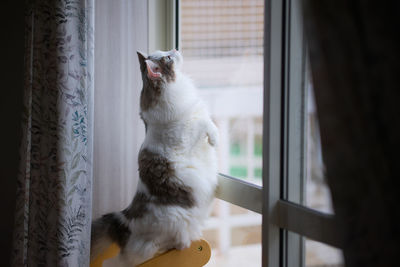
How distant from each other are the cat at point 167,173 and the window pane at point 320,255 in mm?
466

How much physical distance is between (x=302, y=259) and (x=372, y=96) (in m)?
0.66

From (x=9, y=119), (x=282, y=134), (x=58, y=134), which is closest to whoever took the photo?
(x=282, y=134)

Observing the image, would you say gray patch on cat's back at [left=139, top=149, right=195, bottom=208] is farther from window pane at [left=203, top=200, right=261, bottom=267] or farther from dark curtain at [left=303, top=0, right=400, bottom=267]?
dark curtain at [left=303, top=0, right=400, bottom=267]

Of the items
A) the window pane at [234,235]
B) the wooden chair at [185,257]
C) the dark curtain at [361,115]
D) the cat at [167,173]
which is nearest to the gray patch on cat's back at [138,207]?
the cat at [167,173]

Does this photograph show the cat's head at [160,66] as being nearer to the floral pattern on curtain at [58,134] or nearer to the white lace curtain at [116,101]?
the floral pattern on curtain at [58,134]

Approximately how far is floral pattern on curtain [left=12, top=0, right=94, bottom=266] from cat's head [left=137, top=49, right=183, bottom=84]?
7.8 inches

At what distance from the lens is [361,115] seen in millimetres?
376

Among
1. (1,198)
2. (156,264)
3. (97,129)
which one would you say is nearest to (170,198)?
(156,264)

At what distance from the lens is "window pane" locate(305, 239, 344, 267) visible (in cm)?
64

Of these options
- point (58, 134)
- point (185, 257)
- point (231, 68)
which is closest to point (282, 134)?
point (231, 68)

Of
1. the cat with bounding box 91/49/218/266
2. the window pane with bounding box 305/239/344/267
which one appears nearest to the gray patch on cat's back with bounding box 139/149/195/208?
the cat with bounding box 91/49/218/266

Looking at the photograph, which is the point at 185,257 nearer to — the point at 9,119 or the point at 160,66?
the point at 160,66

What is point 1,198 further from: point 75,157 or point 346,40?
point 346,40

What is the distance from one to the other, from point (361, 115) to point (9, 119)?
189 cm
